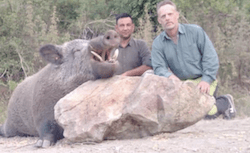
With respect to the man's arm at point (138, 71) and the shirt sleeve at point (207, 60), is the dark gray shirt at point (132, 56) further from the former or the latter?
the shirt sleeve at point (207, 60)

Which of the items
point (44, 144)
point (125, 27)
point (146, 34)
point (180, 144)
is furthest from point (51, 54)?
point (146, 34)

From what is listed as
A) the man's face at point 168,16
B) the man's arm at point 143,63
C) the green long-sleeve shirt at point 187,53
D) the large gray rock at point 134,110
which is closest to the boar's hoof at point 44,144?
the large gray rock at point 134,110

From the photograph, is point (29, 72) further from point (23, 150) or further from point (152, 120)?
point (152, 120)

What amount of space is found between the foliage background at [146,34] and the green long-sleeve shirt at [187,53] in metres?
3.09

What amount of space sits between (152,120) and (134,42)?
2.92m

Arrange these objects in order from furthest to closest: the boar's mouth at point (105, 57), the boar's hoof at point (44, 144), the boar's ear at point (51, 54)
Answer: the boar's ear at point (51, 54) < the boar's hoof at point (44, 144) < the boar's mouth at point (105, 57)

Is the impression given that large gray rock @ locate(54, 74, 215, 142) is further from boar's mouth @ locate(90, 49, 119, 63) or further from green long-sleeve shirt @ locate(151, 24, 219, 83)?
green long-sleeve shirt @ locate(151, 24, 219, 83)

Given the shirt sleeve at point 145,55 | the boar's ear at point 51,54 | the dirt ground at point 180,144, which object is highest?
the boar's ear at point 51,54

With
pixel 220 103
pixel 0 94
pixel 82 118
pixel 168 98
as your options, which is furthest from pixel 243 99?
pixel 0 94

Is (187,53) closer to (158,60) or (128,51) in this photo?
(158,60)

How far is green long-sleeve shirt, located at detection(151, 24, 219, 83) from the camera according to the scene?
519 centimetres

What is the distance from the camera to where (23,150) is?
459 centimetres

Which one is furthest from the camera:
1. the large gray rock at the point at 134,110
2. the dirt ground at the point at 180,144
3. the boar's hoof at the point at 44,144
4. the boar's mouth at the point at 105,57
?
the boar's hoof at the point at 44,144

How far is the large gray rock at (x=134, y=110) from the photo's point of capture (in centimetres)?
407
